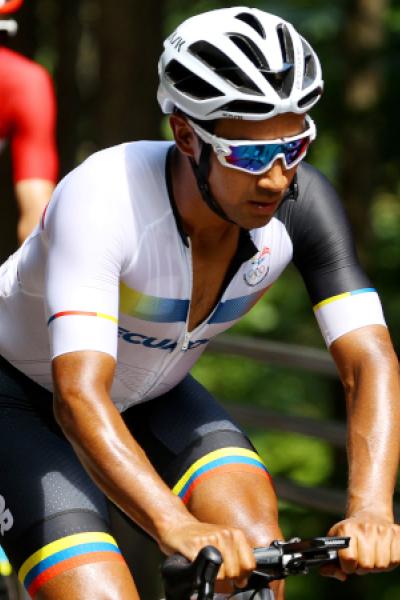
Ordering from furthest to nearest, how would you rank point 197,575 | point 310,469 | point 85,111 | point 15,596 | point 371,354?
1. point 310,469
2. point 85,111
3. point 15,596
4. point 371,354
5. point 197,575

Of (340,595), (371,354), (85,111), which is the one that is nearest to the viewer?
(371,354)

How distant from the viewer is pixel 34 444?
3955mm

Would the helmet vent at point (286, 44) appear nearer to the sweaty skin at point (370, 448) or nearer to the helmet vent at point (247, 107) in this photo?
the helmet vent at point (247, 107)

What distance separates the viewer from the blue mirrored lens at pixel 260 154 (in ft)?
11.5

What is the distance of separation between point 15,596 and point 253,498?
1325mm

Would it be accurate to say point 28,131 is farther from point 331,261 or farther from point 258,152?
point 258,152

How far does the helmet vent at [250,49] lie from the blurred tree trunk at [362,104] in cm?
824

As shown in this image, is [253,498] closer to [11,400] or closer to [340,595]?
[11,400]

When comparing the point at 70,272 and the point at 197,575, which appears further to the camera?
the point at 70,272

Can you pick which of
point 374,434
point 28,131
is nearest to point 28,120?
point 28,131

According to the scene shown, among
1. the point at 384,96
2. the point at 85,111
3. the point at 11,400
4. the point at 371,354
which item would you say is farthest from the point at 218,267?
the point at 85,111

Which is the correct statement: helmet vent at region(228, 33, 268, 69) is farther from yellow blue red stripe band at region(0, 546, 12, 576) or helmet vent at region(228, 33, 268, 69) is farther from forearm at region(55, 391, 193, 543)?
yellow blue red stripe band at region(0, 546, 12, 576)

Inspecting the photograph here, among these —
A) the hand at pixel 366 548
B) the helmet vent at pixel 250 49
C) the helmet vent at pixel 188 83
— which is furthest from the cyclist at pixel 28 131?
the hand at pixel 366 548

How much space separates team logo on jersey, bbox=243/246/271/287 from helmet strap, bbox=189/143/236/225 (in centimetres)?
31
